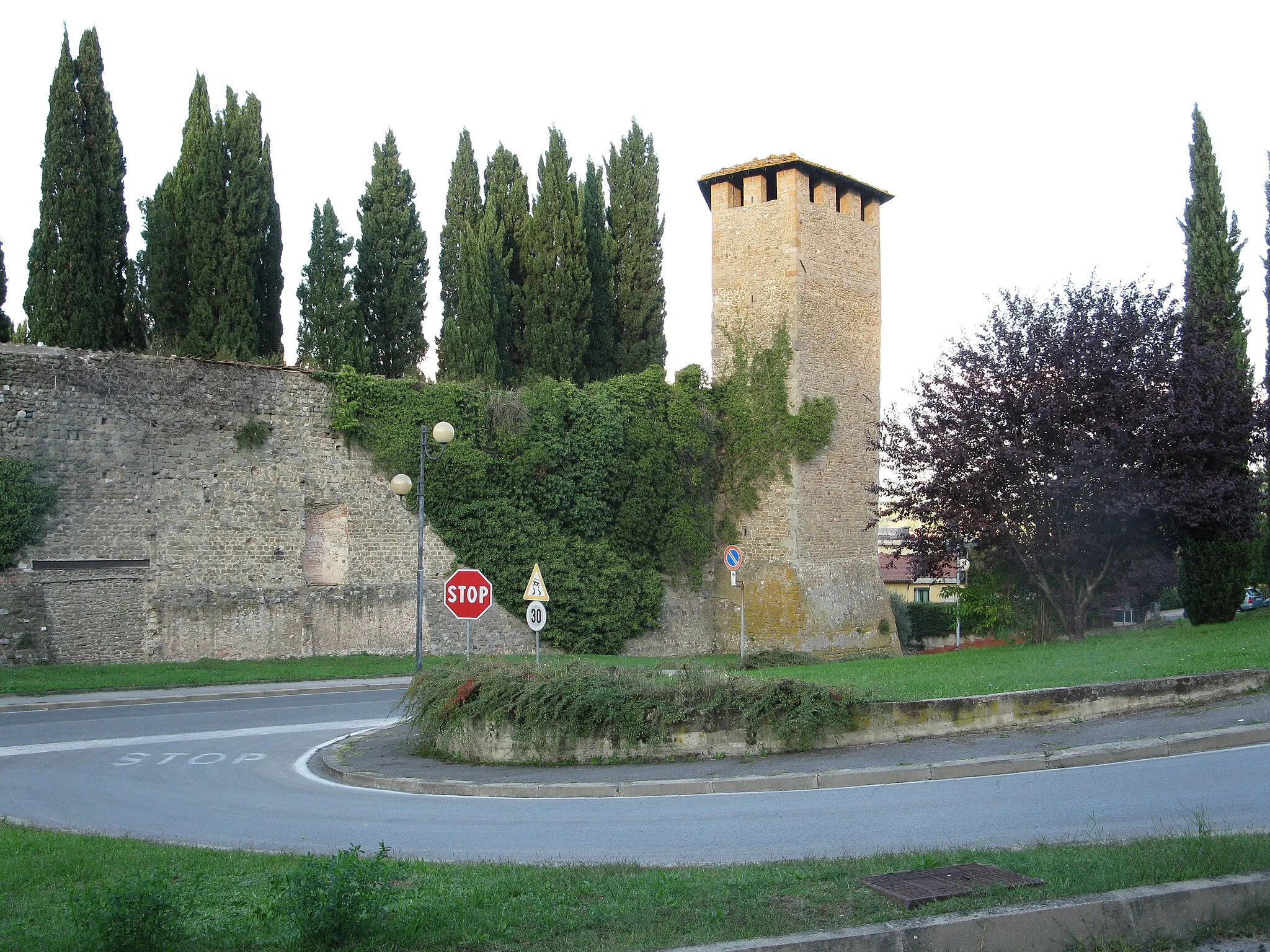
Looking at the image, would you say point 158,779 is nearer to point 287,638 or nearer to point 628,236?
point 287,638

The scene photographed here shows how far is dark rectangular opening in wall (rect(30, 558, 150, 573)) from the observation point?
913 inches

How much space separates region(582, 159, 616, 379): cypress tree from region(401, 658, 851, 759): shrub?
2567cm

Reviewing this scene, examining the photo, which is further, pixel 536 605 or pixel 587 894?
pixel 536 605

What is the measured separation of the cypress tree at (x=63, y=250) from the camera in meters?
28.0

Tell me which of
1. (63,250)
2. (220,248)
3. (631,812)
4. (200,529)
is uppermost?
(220,248)

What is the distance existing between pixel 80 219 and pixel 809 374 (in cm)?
2039

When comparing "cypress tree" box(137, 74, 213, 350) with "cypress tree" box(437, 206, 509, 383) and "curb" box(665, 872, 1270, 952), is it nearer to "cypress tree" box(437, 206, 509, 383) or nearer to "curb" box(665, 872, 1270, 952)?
"cypress tree" box(437, 206, 509, 383)

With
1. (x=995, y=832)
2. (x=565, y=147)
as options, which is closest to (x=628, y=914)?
(x=995, y=832)

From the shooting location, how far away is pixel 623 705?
11.8 meters

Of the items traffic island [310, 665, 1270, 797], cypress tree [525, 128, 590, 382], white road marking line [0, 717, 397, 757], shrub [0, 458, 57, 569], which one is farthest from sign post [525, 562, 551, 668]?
cypress tree [525, 128, 590, 382]

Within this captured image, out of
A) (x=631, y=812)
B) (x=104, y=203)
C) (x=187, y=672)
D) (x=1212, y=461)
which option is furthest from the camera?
(x=104, y=203)

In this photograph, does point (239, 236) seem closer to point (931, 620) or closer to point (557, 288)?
point (557, 288)

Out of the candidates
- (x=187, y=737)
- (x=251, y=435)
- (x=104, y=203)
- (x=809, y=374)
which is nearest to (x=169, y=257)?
(x=104, y=203)

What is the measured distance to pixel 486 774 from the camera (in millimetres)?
11406
